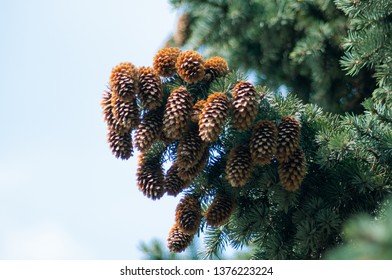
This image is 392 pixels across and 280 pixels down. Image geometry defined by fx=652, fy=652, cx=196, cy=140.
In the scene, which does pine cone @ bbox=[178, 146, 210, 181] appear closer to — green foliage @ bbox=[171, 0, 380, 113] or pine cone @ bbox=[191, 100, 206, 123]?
pine cone @ bbox=[191, 100, 206, 123]

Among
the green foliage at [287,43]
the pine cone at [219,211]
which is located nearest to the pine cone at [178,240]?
the pine cone at [219,211]

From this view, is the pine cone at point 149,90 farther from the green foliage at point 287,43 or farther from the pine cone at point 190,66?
the green foliage at point 287,43

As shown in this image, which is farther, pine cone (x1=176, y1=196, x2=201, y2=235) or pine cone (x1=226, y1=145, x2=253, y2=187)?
pine cone (x1=176, y1=196, x2=201, y2=235)

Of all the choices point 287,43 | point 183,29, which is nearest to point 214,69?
point 287,43

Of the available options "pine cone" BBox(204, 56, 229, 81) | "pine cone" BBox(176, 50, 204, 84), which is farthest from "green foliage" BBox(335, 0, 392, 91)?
"pine cone" BBox(176, 50, 204, 84)

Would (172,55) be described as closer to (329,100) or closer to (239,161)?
(239,161)

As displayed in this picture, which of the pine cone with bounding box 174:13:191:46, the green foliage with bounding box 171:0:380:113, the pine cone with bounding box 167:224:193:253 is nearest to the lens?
the pine cone with bounding box 167:224:193:253
